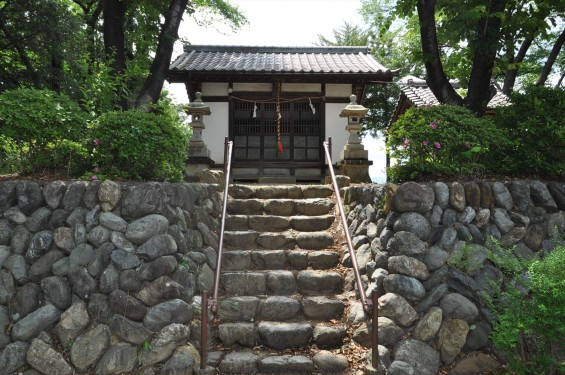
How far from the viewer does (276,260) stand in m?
6.02

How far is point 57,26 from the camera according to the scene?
9.43 metres

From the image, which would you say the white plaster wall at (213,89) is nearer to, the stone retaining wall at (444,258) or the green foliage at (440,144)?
the green foliage at (440,144)

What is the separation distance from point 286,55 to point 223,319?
10098mm

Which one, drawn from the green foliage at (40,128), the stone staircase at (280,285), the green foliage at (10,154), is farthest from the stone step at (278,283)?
the green foliage at (10,154)

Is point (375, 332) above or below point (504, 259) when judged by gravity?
below

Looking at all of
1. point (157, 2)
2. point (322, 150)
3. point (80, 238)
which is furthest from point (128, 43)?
point (80, 238)

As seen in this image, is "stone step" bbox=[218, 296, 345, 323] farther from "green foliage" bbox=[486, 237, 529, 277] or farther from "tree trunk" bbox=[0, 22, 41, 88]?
"tree trunk" bbox=[0, 22, 41, 88]

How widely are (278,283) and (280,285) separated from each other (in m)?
0.04

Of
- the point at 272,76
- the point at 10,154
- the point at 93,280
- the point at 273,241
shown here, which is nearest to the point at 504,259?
the point at 273,241

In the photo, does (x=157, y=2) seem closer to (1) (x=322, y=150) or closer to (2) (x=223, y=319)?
(1) (x=322, y=150)

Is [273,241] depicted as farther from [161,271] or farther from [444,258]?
[444,258]

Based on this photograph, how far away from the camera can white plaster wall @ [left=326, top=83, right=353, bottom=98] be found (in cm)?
1181

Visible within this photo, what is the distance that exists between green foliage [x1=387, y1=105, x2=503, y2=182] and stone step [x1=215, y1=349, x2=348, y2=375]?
2.46 meters

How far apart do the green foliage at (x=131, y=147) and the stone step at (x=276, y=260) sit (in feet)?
4.83
